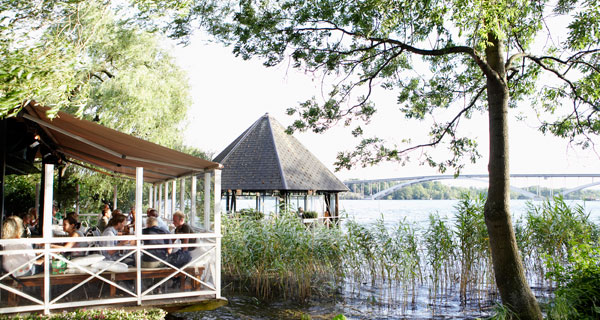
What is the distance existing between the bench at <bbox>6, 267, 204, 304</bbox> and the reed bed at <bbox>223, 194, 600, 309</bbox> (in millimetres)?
3556

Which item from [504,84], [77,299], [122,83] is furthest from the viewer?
[122,83]

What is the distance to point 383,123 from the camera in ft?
37.8

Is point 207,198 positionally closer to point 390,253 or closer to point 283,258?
point 283,258

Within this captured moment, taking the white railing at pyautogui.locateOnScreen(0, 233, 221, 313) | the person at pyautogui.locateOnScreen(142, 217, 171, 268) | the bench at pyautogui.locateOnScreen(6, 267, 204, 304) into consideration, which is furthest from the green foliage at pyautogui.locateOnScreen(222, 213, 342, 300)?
the person at pyautogui.locateOnScreen(142, 217, 171, 268)

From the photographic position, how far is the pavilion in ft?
59.4

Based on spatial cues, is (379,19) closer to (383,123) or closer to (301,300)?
(383,123)

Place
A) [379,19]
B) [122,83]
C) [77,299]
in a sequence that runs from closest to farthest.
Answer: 1. [77,299]
2. [379,19]
3. [122,83]

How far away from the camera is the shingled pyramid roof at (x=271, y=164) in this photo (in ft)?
59.5

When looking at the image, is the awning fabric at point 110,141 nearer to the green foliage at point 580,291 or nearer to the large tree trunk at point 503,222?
the large tree trunk at point 503,222

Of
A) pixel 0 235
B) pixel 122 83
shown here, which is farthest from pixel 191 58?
pixel 0 235

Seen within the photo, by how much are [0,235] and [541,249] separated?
11.2 m

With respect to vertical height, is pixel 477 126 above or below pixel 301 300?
above

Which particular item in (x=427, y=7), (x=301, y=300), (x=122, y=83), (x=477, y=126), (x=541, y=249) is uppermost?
(x=122, y=83)

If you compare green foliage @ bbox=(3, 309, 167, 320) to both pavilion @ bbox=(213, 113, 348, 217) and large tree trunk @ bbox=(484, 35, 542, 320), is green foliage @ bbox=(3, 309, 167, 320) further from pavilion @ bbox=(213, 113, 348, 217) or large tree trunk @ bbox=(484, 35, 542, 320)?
pavilion @ bbox=(213, 113, 348, 217)
